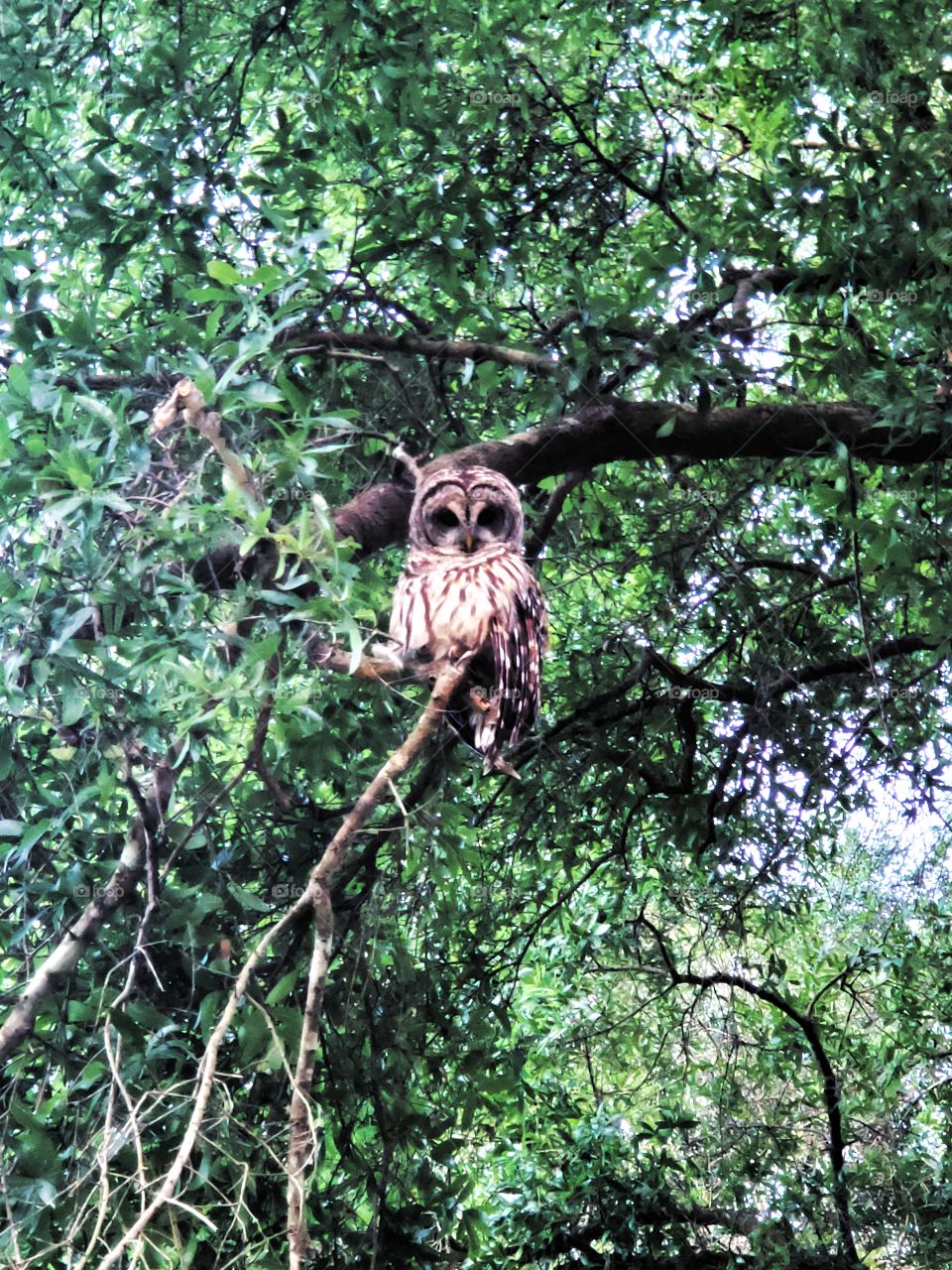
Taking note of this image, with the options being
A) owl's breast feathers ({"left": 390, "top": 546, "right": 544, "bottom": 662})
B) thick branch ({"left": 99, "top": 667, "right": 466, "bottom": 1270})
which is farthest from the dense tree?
owl's breast feathers ({"left": 390, "top": 546, "right": 544, "bottom": 662})

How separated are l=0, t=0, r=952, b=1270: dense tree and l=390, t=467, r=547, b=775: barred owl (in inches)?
3.5

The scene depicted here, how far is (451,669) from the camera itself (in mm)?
2639

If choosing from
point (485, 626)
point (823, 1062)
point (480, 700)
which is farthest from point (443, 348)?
point (823, 1062)

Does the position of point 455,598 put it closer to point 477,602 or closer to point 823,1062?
point 477,602

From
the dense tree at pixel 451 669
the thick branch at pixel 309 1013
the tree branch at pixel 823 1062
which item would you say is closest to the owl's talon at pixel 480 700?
the dense tree at pixel 451 669

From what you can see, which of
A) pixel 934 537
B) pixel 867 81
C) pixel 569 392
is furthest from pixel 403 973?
pixel 867 81

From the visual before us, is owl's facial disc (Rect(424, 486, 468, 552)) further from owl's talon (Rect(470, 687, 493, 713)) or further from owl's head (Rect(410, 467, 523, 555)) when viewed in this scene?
owl's talon (Rect(470, 687, 493, 713))

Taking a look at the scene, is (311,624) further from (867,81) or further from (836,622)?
(836,622)

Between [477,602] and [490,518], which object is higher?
[490,518]

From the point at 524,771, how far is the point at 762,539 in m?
1.21

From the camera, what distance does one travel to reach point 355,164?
415 centimetres

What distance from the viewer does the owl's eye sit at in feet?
11.6

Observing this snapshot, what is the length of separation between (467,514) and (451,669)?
2.94ft

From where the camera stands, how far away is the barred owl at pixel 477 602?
3.14 metres
